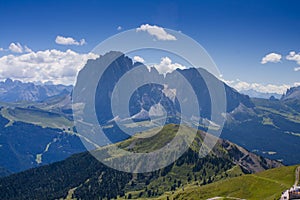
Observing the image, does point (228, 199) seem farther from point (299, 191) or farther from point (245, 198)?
point (299, 191)

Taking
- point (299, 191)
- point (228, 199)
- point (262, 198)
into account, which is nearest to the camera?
point (299, 191)

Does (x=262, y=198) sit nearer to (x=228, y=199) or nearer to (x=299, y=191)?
(x=228, y=199)

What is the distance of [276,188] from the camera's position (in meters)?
196

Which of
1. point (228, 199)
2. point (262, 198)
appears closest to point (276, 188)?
point (262, 198)

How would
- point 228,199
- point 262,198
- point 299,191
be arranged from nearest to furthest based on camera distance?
1. point 299,191
2. point 262,198
3. point 228,199

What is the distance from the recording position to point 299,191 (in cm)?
15838

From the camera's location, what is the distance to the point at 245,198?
655 feet

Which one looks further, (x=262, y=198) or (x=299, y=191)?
(x=262, y=198)

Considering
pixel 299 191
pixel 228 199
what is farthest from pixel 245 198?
pixel 299 191

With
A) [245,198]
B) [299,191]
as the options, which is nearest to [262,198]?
[245,198]

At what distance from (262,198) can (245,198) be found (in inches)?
534

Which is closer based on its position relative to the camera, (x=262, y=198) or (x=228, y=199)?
(x=262, y=198)

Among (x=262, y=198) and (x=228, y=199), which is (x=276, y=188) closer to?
(x=262, y=198)

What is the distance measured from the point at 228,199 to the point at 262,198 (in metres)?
20.1
